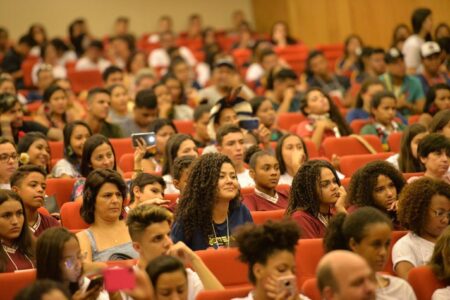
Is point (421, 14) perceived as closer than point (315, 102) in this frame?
No

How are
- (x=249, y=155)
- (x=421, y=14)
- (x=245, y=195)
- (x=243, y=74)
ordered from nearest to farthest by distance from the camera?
1. (x=245, y=195)
2. (x=249, y=155)
3. (x=421, y=14)
4. (x=243, y=74)

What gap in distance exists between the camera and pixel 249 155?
616 centimetres

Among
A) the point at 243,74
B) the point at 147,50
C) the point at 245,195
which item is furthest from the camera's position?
the point at 147,50

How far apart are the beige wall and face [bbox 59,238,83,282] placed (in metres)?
9.11

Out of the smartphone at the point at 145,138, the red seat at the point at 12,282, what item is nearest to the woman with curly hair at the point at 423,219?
the red seat at the point at 12,282

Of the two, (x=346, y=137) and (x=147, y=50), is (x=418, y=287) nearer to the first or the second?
(x=346, y=137)

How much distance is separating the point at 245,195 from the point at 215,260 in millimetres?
1260

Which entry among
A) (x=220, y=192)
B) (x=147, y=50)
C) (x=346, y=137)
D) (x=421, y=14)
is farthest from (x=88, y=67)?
(x=220, y=192)

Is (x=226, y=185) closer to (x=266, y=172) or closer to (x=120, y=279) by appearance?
(x=266, y=172)

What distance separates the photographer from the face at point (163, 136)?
657cm

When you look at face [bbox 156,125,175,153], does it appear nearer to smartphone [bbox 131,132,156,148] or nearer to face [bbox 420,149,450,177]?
smartphone [bbox 131,132,156,148]

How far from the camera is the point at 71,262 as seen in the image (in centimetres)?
379

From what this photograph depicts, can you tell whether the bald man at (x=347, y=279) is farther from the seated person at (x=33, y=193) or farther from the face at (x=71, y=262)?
the seated person at (x=33, y=193)

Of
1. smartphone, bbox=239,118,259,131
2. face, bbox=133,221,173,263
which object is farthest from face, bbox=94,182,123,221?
smartphone, bbox=239,118,259,131
